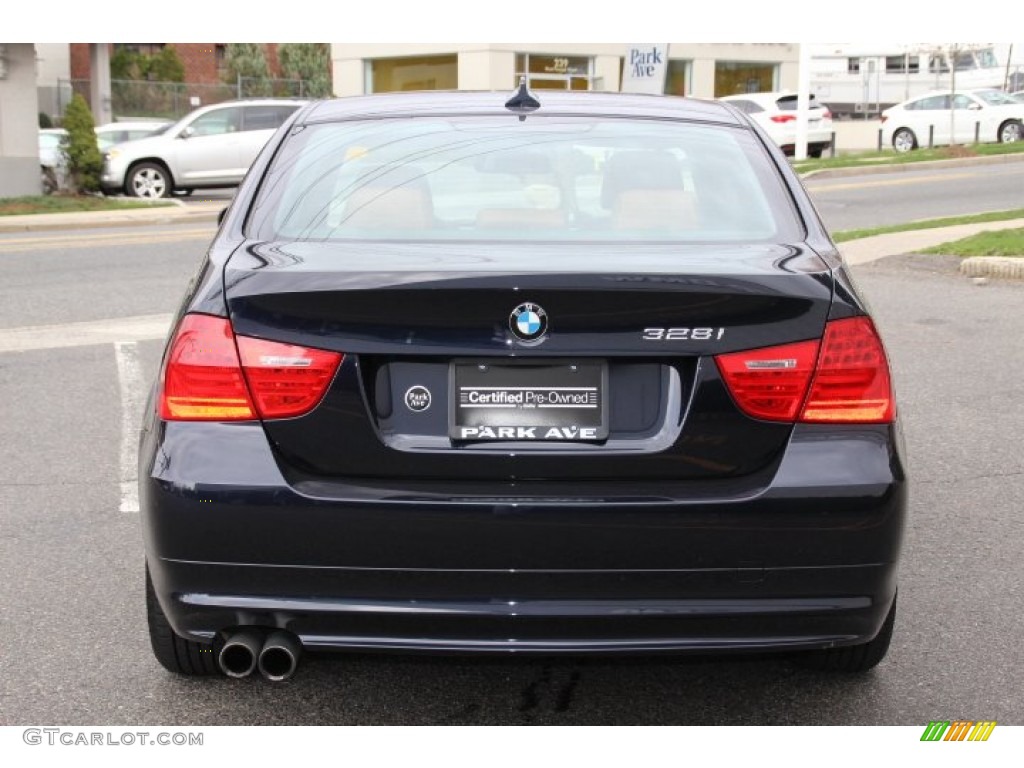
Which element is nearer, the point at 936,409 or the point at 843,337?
the point at 843,337

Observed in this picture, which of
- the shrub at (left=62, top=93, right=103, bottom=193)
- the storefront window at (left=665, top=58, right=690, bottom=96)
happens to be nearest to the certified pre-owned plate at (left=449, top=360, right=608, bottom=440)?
the shrub at (left=62, top=93, right=103, bottom=193)

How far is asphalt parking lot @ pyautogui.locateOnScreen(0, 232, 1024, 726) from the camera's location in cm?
392

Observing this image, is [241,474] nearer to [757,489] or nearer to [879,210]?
[757,489]

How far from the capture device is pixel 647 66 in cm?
2902

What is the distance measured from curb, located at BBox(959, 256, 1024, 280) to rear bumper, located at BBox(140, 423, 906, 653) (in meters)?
10.1

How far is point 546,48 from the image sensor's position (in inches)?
1951

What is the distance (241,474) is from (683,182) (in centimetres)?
161

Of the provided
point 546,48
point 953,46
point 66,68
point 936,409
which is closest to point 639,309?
point 936,409

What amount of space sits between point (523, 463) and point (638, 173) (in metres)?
1.25

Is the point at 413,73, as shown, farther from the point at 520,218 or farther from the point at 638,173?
the point at 520,218

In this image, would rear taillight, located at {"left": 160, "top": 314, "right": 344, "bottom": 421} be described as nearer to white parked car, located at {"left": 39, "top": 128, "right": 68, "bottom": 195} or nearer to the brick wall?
white parked car, located at {"left": 39, "top": 128, "right": 68, "bottom": 195}

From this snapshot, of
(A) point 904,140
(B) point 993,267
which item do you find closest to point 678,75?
(A) point 904,140

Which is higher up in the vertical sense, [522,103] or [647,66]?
[647,66]

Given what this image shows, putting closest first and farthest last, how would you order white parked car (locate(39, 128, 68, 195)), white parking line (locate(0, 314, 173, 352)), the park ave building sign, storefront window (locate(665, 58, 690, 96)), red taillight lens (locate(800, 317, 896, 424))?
red taillight lens (locate(800, 317, 896, 424)), white parking line (locate(0, 314, 173, 352)), white parked car (locate(39, 128, 68, 195)), the park ave building sign, storefront window (locate(665, 58, 690, 96))
